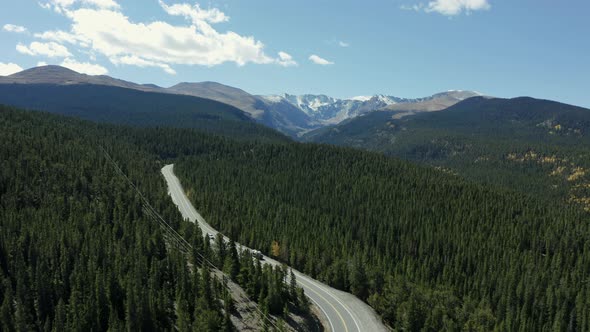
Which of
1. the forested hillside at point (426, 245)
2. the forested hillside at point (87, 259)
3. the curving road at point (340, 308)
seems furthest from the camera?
the forested hillside at point (426, 245)

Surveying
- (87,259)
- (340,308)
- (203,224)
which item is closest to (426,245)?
(340,308)

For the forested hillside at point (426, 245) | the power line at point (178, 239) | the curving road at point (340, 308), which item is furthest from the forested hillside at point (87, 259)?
the forested hillside at point (426, 245)

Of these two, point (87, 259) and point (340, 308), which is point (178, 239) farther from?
point (340, 308)

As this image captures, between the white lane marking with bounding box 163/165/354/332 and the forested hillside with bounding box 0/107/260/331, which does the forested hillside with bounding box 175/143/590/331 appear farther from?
the forested hillside with bounding box 0/107/260/331

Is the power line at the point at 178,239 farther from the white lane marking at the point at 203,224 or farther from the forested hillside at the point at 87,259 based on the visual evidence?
the white lane marking at the point at 203,224

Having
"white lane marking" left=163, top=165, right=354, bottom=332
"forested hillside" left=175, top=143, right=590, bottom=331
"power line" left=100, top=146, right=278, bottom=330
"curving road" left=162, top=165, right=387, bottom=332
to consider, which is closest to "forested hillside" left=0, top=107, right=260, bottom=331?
"power line" left=100, top=146, right=278, bottom=330

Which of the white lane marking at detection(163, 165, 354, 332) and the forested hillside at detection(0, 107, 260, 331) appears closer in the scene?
the forested hillside at detection(0, 107, 260, 331)

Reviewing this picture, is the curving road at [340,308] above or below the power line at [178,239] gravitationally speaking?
below

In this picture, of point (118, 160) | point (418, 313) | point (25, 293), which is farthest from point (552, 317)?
point (118, 160)

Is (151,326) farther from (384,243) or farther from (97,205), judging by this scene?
(384,243)
